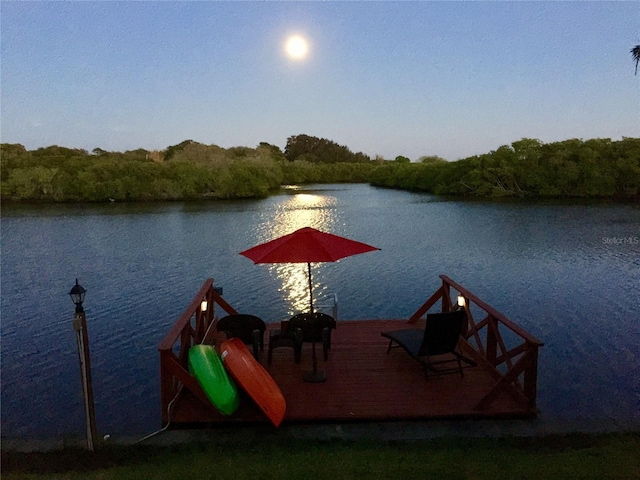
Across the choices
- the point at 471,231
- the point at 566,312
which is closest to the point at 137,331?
the point at 566,312

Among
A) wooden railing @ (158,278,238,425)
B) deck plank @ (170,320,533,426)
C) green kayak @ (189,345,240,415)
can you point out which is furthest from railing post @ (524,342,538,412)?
wooden railing @ (158,278,238,425)

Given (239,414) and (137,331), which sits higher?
(239,414)

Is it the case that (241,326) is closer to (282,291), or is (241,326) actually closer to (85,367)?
(85,367)

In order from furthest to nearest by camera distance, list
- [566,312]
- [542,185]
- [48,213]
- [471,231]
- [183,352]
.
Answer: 1. [542,185]
2. [48,213]
3. [471,231]
4. [566,312]
5. [183,352]

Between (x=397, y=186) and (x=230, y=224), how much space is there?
6085 centimetres

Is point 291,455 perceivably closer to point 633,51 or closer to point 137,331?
point 137,331

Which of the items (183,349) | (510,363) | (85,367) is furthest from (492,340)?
(85,367)

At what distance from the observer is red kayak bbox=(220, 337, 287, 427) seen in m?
5.56

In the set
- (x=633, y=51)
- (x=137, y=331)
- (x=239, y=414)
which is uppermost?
(x=633, y=51)

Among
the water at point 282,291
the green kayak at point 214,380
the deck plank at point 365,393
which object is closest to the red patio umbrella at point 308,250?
the deck plank at point 365,393

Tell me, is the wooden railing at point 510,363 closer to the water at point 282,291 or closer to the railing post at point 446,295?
the water at point 282,291

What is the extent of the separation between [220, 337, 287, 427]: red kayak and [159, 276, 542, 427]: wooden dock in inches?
9.4

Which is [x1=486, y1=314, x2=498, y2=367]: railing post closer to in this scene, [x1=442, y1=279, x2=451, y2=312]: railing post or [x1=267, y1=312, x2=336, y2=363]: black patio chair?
[x1=442, y1=279, x2=451, y2=312]: railing post

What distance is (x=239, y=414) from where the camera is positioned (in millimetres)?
5770
